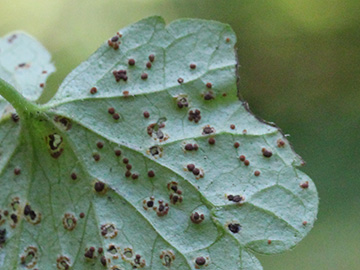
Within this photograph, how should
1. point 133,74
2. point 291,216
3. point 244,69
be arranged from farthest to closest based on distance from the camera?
point 244,69, point 133,74, point 291,216

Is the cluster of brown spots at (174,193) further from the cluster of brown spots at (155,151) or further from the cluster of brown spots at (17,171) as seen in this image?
the cluster of brown spots at (17,171)

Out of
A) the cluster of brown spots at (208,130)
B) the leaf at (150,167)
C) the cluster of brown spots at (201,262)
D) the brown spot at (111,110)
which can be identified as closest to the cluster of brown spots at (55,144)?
the leaf at (150,167)

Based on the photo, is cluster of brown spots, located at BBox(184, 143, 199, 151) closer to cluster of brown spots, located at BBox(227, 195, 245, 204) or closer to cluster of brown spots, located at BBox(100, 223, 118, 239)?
cluster of brown spots, located at BBox(227, 195, 245, 204)

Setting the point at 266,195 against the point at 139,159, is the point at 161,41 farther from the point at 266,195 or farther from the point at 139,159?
the point at 266,195

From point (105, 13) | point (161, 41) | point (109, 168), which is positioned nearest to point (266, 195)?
point (109, 168)

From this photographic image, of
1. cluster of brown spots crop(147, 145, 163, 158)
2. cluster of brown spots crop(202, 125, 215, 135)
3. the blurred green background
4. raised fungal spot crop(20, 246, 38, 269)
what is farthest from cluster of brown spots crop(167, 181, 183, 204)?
the blurred green background

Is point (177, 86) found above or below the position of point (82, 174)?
above

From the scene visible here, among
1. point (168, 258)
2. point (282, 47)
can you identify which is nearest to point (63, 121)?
point (168, 258)
